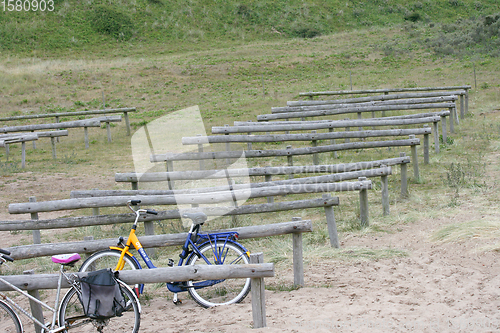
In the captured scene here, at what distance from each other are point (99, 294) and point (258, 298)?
1345 mm

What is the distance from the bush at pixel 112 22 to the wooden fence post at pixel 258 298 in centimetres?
3598

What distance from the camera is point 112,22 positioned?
3850cm

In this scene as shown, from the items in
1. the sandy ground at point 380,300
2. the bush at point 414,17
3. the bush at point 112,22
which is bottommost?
the sandy ground at point 380,300

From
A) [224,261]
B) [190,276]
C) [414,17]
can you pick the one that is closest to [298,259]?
[224,261]

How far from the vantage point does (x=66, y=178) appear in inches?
500

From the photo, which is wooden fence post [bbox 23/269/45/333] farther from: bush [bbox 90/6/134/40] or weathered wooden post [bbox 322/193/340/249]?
bush [bbox 90/6/134/40]

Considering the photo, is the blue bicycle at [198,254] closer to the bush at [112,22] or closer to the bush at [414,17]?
the bush at [112,22]

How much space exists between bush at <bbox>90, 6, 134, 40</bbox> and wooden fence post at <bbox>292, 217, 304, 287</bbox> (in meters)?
35.1

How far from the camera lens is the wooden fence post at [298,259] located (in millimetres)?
5406

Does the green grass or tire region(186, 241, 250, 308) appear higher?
the green grass

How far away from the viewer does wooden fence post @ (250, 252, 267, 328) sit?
14.1ft

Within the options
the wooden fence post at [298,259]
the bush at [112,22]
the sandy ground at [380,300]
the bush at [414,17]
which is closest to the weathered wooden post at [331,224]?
the sandy ground at [380,300]

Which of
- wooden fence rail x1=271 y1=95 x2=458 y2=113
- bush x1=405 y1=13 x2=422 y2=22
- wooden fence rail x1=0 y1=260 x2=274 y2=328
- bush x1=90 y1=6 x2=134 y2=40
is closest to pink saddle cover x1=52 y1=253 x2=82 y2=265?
wooden fence rail x1=0 y1=260 x2=274 y2=328

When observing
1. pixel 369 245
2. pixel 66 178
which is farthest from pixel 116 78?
pixel 369 245
